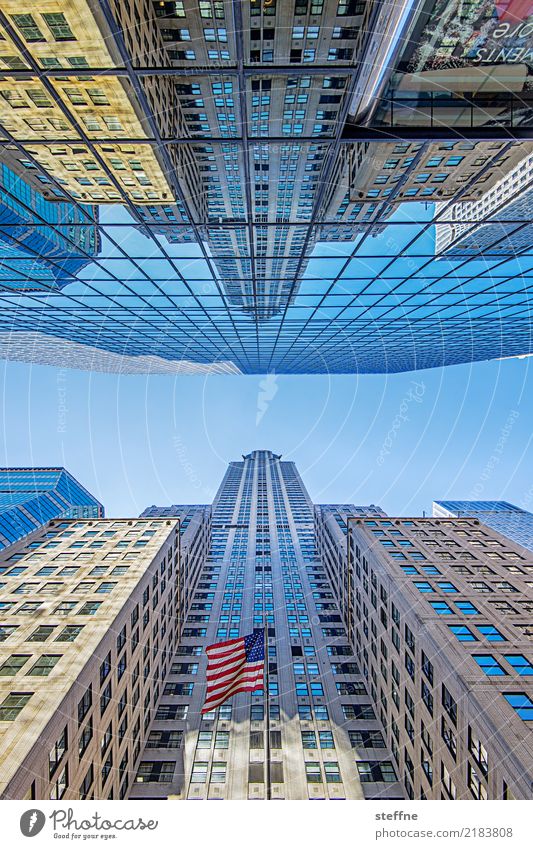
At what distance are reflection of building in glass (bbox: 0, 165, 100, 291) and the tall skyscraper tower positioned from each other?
A: 2150 cm

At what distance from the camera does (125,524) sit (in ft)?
170

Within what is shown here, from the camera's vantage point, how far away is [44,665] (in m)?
23.8

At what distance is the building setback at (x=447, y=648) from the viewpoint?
19750 millimetres

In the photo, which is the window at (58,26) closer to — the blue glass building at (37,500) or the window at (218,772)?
the window at (218,772)

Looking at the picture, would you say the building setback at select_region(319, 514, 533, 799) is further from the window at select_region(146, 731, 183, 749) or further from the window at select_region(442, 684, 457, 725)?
the window at select_region(146, 731, 183, 749)

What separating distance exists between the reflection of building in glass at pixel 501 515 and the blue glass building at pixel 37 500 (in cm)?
11344

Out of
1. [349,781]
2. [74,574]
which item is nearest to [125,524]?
[74,574]

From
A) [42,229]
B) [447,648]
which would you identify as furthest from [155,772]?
[42,229]

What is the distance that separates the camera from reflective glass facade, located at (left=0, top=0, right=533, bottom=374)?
32.3ft

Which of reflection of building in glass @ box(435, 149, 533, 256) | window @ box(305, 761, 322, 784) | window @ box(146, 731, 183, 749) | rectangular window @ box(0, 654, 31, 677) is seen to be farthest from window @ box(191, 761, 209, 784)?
reflection of building in glass @ box(435, 149, 533, 256)

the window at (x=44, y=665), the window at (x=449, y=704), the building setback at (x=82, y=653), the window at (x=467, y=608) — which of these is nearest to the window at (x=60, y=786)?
the building setback at (x=82, y=653)
